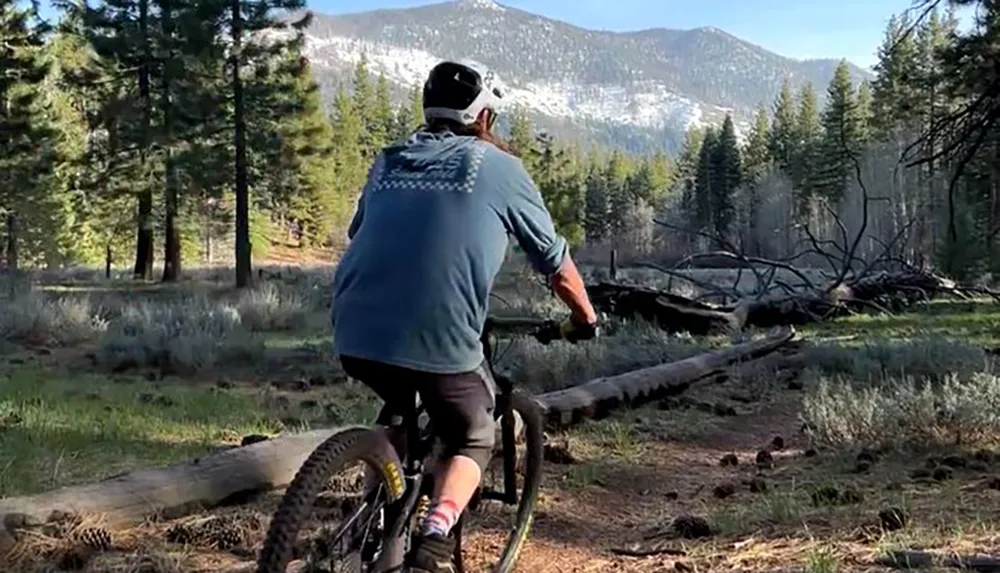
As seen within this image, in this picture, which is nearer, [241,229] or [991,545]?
[991,545]

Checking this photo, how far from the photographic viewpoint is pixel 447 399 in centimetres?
299

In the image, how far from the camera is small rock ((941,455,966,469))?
17.5 feet

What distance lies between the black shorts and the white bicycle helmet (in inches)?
31.2

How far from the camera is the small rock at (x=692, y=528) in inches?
171

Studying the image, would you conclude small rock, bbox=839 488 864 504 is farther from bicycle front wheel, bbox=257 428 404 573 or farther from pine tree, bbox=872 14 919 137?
pine tree, bbox=872 14 919 137

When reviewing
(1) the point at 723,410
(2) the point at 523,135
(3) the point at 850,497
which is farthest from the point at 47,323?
(2) the point at 523,135

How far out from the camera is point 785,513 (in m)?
4.44

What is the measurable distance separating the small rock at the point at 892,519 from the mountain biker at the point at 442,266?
192cm

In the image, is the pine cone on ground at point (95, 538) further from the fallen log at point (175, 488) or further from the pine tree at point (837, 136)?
the pine tree at point (837, 136)

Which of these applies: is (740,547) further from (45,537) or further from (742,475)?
(45,537)

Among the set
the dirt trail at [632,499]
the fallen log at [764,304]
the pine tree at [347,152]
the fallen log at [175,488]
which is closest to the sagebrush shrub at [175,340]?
the fallen log at [764,304]

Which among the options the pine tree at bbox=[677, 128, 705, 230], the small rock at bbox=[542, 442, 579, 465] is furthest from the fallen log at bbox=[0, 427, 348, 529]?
the pine tree at bbox=[677, 128, 705, 230]

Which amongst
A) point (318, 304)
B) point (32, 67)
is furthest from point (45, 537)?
point (32, 67)

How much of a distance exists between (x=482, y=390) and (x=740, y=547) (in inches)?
62.6
